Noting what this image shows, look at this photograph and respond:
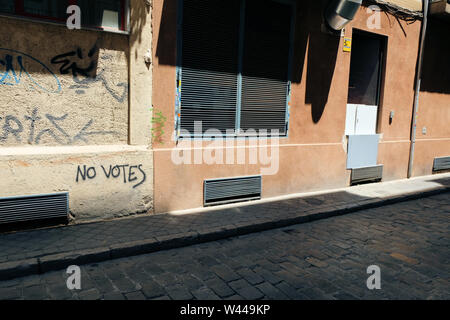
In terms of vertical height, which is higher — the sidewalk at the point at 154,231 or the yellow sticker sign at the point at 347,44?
the yellow sticker sign at the point at 347,44

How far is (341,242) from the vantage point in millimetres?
5234

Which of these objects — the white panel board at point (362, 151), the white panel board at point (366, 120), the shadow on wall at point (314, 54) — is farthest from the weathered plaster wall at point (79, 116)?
the white panel board at point (366, 120)

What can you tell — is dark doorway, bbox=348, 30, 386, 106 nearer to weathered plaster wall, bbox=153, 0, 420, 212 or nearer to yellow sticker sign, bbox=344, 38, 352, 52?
weathered plaster wall, bbox=153, 0, 420, 212

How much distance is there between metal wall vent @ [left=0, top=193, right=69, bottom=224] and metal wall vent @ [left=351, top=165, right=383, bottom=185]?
676 centimetres

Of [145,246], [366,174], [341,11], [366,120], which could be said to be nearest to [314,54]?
[341,11]

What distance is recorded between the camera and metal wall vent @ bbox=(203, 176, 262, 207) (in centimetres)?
655

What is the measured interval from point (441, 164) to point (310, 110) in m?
6.21

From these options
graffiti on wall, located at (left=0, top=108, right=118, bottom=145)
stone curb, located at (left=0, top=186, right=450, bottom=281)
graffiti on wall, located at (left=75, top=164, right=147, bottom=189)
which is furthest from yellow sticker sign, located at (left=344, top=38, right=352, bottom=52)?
graffiti on wall, located at (left=0, top=108, right=118, bottom=145)

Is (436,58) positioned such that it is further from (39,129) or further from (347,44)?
(39,129)

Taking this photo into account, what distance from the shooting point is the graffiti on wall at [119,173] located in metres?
5.29

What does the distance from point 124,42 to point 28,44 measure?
138cm

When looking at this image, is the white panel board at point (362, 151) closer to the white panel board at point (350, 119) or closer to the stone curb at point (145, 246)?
the white panel board at point (350, 119)

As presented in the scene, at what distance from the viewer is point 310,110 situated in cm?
786

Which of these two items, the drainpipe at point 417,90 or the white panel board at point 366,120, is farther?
the drainpipe at point 417,90
